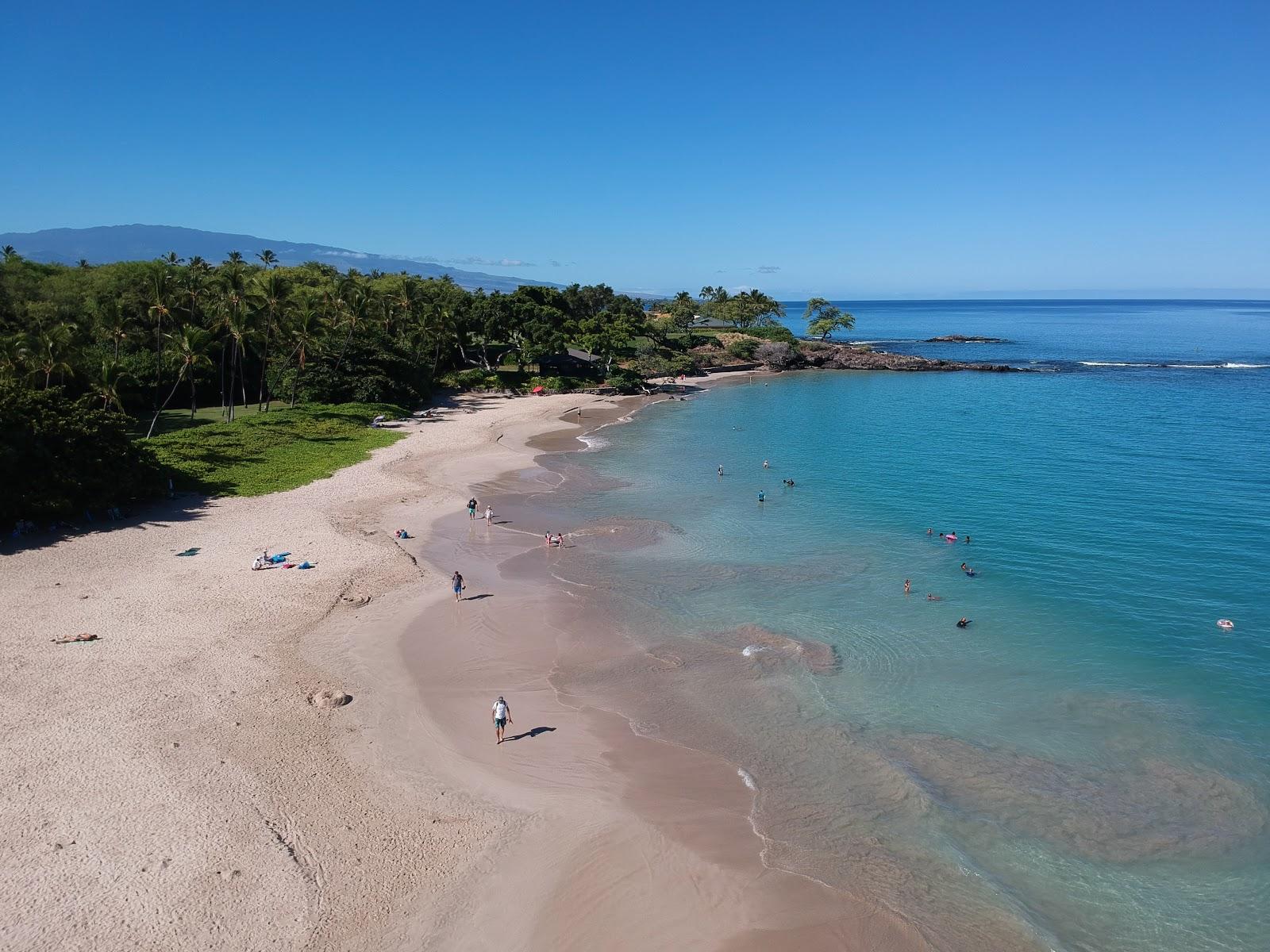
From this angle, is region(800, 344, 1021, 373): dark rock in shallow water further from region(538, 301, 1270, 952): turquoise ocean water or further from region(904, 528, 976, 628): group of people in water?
region(904, 528, 976, 628): group of people in water

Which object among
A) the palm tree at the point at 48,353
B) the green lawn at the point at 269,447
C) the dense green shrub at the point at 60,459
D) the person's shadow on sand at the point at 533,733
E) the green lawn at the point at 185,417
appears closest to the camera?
the person's shadow on sand at the point at 533,733

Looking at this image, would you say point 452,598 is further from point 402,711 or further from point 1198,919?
point 1198,919

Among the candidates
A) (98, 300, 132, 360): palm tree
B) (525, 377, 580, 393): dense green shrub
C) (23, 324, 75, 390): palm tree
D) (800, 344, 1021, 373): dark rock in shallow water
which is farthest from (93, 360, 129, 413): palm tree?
(800, 344, 1021, 373): dark rock in shallow water

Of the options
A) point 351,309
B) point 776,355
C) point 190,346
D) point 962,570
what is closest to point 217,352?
point 351,309

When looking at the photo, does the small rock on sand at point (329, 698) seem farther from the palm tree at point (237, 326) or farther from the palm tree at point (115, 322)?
the palm tree at point (115, 322)

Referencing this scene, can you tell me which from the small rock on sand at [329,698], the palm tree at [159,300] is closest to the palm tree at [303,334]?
the palm tree at [159,300]

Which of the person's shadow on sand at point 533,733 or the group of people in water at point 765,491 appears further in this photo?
the group of people in water at point 765,491
